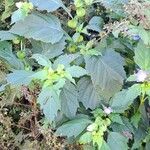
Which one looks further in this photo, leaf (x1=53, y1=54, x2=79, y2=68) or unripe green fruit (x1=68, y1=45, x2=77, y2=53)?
unripe green fruit (x1=68, y1=45, x2=77, y2=53)

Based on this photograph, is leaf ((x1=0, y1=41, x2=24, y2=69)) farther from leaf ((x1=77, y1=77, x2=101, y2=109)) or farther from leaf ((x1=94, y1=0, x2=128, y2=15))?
leaf ((x1=94, y1=0, x2=128, y2=15))

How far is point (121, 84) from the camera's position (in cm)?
137

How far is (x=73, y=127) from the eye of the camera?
A: 1.33m

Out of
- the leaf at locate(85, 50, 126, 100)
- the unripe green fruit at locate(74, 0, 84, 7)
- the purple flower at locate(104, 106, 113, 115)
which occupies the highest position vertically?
the unripe green fruit at locate(74, 0, 84, 7)

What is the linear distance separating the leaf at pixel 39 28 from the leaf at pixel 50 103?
0.24 meters

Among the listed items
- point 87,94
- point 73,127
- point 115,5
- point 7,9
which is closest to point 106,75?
point 87,94

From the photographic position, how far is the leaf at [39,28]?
141cm

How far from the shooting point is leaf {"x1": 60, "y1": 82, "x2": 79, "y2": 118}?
131 cm

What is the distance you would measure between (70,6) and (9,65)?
364 mm

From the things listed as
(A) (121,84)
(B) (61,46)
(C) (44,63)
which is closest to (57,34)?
(B) (61,46)

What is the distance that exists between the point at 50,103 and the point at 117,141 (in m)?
0.29

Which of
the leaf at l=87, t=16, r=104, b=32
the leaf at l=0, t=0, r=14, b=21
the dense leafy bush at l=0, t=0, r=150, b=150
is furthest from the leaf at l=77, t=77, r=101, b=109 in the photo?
the leaf at l=0, t=0, r=14, b=21

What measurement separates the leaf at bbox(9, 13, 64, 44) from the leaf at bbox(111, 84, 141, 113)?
0.98 ft

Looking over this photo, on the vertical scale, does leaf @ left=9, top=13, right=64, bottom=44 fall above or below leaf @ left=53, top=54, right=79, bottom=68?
above
